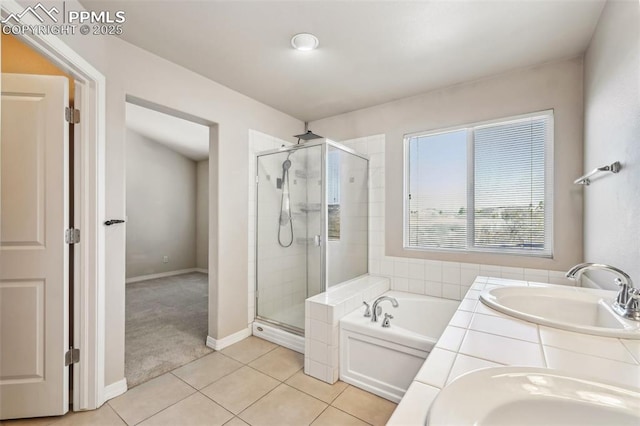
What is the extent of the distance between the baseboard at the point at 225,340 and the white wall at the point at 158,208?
3.53 meters

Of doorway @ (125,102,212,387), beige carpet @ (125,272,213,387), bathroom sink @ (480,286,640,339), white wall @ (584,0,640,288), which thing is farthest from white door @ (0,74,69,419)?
white wall @ (584,0,640,288)

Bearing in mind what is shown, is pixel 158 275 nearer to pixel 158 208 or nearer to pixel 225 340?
pixel 158 208

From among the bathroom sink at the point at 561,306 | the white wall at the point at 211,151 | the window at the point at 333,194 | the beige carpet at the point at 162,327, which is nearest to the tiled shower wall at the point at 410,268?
the window at the point at 333,194

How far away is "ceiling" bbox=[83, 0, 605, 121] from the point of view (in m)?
1.66

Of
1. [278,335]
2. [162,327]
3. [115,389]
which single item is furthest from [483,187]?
[162,327]

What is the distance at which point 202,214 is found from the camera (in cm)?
624

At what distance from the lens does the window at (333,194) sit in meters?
2.63

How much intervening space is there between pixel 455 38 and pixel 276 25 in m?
1.23

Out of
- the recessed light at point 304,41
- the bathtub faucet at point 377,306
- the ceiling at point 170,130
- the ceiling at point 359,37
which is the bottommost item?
the bathtub faucet at point 377,306

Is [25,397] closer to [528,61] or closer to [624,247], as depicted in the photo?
[624,247]

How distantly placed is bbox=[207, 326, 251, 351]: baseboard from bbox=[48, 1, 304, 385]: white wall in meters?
0.04

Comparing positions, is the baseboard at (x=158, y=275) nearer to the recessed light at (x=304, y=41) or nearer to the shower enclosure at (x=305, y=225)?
the shower enclosure at (x=305, y=225)

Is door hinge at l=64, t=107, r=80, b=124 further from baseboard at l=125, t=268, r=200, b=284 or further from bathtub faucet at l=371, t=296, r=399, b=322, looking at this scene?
baseboard at l=125, t=268, r=200, b=284

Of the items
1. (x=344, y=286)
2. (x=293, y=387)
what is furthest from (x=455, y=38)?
(x=293, y=387)
